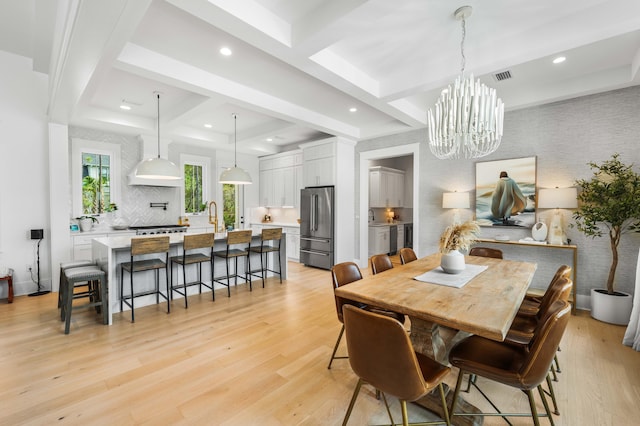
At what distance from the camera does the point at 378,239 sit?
292 inches

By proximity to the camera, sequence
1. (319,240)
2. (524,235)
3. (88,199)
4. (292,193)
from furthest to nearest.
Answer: (292,193), (319,240), (88,199), (524,235)

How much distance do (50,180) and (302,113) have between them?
13.6 feet

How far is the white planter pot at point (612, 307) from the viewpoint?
333 centimetres

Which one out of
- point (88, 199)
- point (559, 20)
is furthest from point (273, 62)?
point (88, 199)

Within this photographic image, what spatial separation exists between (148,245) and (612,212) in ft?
17.8

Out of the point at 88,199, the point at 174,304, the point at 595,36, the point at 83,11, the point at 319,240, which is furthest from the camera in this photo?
the point at 319,240

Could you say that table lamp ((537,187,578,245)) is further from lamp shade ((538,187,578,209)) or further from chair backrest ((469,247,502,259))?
chair backrest ((469,247,502,259))

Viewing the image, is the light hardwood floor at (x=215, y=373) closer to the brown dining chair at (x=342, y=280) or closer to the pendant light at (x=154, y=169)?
the brown dining chair at (x=342, y=280)

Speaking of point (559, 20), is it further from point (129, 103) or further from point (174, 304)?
point (129, 103)

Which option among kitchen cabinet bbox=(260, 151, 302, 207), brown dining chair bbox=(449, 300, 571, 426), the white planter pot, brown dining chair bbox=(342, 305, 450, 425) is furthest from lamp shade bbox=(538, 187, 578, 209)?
kitchen cabinet bbox=(260, 151, 302, 207)

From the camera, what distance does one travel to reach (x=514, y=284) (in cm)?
221

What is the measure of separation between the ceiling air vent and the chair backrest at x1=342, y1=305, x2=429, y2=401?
11.0 ft

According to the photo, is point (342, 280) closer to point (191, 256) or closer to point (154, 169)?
point (191, 256)

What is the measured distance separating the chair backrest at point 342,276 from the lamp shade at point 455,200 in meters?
2.84
